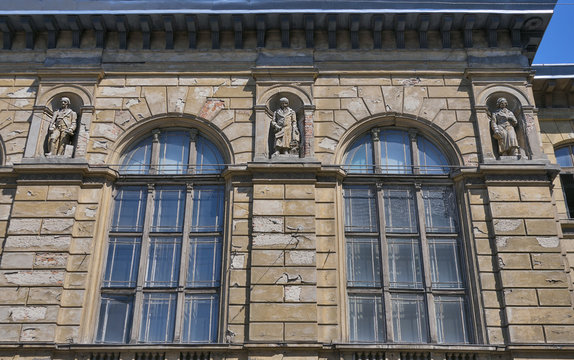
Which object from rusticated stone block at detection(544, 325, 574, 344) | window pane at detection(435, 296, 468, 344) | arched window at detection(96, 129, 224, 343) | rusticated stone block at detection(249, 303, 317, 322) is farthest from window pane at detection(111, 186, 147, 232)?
rusticated stone block at detection(544, 325, 574, 344)

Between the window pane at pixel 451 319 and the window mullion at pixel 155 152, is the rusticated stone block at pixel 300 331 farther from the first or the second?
the window mullion at pixel 155 152

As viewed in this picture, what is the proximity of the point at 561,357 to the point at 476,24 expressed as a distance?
800 cm

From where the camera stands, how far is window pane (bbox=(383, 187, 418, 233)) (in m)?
14.2

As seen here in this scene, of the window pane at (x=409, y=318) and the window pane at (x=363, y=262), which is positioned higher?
the window pane at (x=363, y=262)

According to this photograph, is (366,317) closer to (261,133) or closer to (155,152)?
(261,133)

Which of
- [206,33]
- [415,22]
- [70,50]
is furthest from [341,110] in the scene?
[70,50]

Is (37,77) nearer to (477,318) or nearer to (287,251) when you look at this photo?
(287,251)

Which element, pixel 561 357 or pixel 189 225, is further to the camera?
pixel 189 225

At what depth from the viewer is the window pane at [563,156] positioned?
1747 centimetres

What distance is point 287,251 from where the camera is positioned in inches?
525

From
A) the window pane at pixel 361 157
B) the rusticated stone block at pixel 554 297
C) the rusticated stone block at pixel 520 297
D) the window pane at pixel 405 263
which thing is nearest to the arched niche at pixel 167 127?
the window pane at pixel 361 157

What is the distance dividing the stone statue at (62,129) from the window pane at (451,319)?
896 cm

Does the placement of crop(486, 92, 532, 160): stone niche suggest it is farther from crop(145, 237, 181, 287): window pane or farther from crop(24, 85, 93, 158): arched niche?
crop(24, 85, 93, 158): arched niche

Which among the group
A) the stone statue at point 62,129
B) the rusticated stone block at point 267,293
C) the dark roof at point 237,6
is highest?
the dark roof at point 237,6
